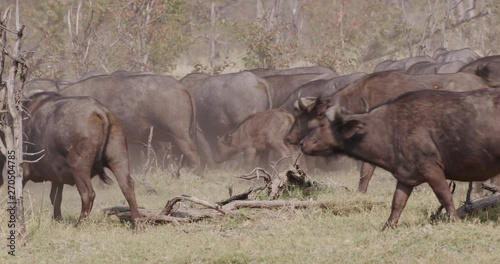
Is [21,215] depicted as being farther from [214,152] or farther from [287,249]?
[214,152]

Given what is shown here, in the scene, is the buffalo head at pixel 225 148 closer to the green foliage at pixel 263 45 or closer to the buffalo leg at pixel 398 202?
the buffalo leg at pixel 398 202

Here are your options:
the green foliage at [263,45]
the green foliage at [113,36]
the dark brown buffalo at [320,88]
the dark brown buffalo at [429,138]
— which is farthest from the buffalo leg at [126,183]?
the green foliage at [263,45]

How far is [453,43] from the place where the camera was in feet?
173

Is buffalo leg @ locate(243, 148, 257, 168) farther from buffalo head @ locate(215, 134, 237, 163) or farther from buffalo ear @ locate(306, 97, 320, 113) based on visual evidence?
buffalo ear @ locate(306, 97, 320, 113)

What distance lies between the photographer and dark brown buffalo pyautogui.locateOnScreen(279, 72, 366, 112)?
18.9 meters

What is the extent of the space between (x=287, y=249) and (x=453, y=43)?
46074 mm

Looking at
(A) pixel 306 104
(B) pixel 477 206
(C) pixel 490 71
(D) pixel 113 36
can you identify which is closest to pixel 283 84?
(C) pixel 490 71

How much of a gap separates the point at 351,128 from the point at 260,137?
28.3 ft

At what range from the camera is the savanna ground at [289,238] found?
8133 millimetres

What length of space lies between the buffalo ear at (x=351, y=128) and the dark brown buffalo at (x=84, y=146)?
8.87ft

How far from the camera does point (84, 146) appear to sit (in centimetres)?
1094

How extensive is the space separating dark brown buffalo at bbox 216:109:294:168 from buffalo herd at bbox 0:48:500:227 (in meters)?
0.02

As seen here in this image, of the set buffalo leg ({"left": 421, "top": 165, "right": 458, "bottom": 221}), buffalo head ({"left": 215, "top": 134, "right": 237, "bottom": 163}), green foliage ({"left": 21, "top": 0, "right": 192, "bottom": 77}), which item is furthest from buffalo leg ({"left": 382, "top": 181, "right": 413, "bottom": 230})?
green foliage ({"left": 21, "top": 0, "right": 192, "bottom": 77})

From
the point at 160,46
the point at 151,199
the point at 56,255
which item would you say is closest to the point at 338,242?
the point at 56,255
